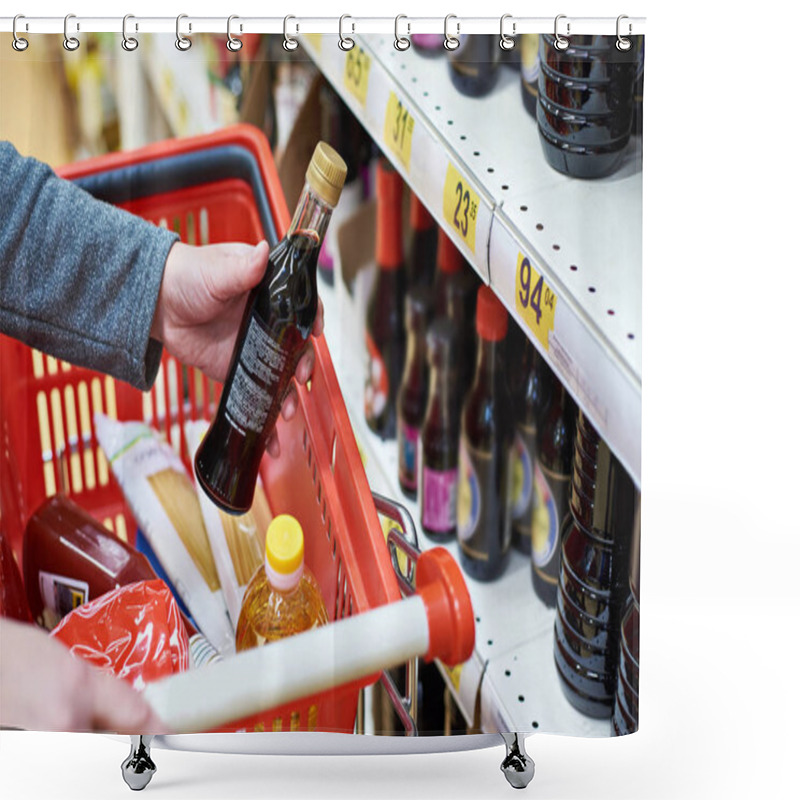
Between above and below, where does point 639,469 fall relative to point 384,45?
below

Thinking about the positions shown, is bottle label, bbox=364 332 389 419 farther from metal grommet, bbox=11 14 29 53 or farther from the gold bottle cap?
metal grommet, bbox=11 14 29 53

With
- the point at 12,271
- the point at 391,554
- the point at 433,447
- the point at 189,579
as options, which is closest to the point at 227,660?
the point at 189,579

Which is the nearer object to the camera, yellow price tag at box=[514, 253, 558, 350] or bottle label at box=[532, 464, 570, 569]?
yellow price tag at box=[514, 253, 558, 350]

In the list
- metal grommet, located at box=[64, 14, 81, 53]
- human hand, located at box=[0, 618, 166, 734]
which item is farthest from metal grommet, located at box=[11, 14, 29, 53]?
human hand, located at box=[0, 618, 166, 734]

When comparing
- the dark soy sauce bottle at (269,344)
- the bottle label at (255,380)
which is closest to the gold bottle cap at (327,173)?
the dark soy sauce bottle at (269,344)

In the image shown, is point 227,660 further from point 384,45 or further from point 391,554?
point 384,45

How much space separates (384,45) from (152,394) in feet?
2.15

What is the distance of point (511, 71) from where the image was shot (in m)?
2.07

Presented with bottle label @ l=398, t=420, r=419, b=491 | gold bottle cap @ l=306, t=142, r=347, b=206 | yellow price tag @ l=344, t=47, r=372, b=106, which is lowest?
bottle label @ l=398, t=420, r=419, b=491

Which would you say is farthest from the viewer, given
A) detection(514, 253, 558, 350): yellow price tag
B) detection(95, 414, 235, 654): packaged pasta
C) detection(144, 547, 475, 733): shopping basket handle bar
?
detection(95, 414, 235, 654): packaged pasta

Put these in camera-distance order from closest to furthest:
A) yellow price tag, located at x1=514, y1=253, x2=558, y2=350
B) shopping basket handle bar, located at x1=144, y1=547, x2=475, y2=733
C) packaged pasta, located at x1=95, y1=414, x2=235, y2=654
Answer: yellow price tag, located at x1=514, y1=253, x2=558, y2=350
shopping basket handle bar, located at x1=144, y1=547, x2=475, y2=733
packaged pasta, located at x1=95, y1=414, x2=235, y2=654

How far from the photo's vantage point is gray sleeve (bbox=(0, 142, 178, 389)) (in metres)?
2.09

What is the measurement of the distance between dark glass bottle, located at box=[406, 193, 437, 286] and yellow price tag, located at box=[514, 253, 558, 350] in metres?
0.14

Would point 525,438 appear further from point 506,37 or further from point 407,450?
point 506,37
